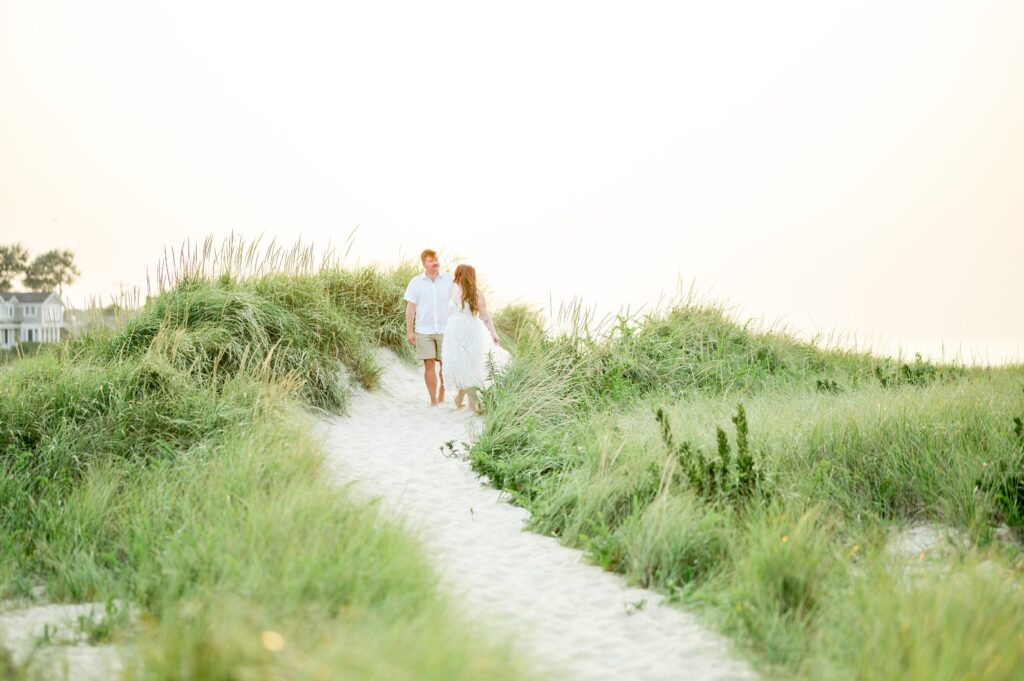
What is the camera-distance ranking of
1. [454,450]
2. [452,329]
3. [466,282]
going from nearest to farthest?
[454,450] < [466,282] < [452,329]

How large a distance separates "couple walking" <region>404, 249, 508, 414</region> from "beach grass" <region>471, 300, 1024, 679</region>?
490 mm

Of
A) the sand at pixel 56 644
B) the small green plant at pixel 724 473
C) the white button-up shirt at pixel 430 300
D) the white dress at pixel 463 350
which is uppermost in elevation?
the white button-up shirt at pixel 430 300

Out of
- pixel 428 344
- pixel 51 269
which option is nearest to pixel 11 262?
pixel 51 269

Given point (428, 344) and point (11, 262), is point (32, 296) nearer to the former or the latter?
point (11, 262)

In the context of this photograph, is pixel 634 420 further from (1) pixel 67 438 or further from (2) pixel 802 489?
(1) pixel 67 438

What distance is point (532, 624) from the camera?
15.4 ft

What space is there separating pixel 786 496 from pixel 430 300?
5796mm

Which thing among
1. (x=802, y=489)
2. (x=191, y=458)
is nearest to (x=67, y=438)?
(x=191, y=458)

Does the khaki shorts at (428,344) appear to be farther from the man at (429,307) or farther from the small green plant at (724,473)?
the small green plant at (724,473)

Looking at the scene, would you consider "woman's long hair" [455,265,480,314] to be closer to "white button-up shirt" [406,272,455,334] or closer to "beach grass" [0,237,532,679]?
"white button-up shirt" [406,272,455,334]

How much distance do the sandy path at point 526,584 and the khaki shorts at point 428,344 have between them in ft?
6.45

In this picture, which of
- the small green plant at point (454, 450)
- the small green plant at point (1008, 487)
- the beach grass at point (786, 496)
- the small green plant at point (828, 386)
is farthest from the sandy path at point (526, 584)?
the small green plant at point (828, 386)

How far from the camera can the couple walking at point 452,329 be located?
1017 cm

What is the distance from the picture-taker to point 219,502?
5.76 m
